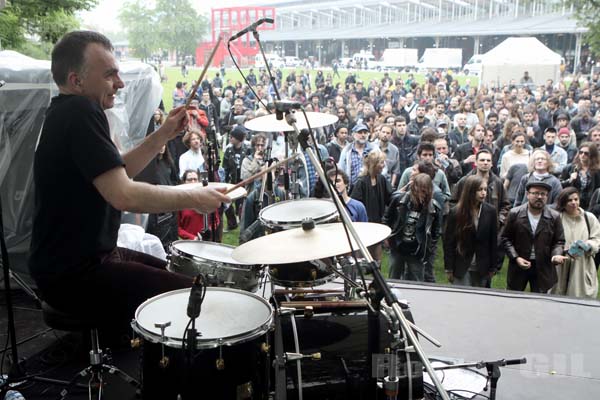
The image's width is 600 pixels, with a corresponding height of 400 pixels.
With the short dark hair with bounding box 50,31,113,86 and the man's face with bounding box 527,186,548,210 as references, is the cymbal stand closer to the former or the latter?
the short dark hair with bounding box 50,31,113,86

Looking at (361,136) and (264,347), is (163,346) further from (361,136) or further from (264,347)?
(361,136)

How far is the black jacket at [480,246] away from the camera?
505 centimetres

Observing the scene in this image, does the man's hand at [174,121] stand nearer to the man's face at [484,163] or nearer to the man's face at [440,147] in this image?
the man's face at [484,163]

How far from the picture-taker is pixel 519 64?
20688mm

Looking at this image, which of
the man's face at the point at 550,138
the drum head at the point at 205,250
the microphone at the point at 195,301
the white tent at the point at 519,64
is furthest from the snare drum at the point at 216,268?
the white tent at the point at 519,64

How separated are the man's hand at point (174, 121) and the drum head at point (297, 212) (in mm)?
773

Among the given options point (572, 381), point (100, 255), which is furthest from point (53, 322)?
point (572, 381)

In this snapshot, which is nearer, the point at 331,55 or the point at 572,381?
the point at 572,381

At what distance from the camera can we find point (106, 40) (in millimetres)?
2525

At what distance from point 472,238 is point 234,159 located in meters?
4.24

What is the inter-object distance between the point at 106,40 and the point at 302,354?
1583 millimetres

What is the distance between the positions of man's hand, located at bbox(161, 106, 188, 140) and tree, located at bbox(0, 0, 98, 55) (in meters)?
5.93

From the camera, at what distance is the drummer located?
87.7 inches

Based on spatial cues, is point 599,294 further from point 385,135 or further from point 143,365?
point 143,365
